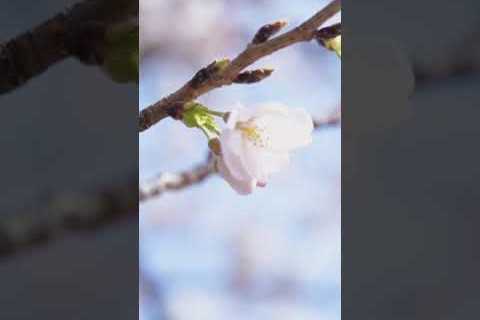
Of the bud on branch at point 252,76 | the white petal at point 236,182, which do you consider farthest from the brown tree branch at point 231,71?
the white petal at point 236,182

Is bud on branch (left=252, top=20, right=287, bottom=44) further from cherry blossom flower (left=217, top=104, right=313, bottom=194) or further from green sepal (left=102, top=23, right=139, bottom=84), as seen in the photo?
green sepal (left=102, top=23, right=139, bottom=84)

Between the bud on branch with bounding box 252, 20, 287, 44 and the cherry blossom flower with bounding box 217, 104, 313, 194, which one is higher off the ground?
the bud on branch with bounding box 252, 20, 287, 44

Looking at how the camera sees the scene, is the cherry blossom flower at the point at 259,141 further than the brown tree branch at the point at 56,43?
Yes
